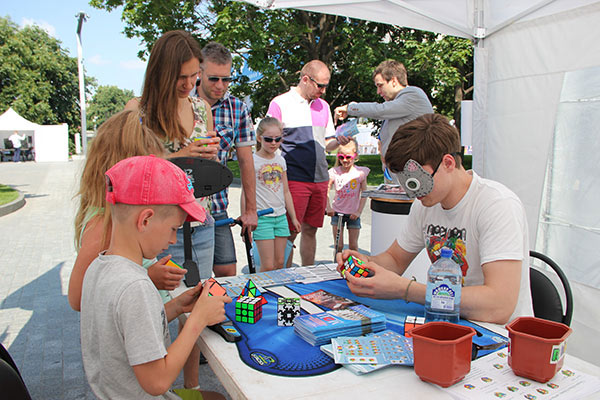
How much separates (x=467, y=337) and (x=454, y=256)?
2.91 ft

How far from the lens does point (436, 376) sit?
4.10 feet

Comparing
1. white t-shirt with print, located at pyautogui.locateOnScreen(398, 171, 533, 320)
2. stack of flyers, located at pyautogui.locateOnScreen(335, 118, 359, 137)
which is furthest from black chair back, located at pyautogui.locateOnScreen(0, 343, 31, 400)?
stack of flyers, located at pyautogui.locateOnScreen(335, 118, 359, 137)

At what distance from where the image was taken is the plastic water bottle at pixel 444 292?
1668 mm

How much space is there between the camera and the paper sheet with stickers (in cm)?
122

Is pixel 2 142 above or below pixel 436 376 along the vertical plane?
above

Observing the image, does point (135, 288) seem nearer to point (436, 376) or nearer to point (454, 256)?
point (436, 376)

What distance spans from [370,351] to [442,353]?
11.1 inches

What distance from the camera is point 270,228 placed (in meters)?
4.17

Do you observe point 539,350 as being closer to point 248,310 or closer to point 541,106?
point 248,310

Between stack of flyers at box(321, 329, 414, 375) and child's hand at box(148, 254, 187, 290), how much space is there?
689 mm

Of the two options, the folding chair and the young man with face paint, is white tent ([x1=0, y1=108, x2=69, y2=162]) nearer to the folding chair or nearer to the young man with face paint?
the young man with face paint

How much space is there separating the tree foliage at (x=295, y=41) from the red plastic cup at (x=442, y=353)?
42.8ft

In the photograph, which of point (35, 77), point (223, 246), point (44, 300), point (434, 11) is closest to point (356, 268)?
point (223, 246)

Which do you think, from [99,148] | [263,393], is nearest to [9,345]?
[99,148]
